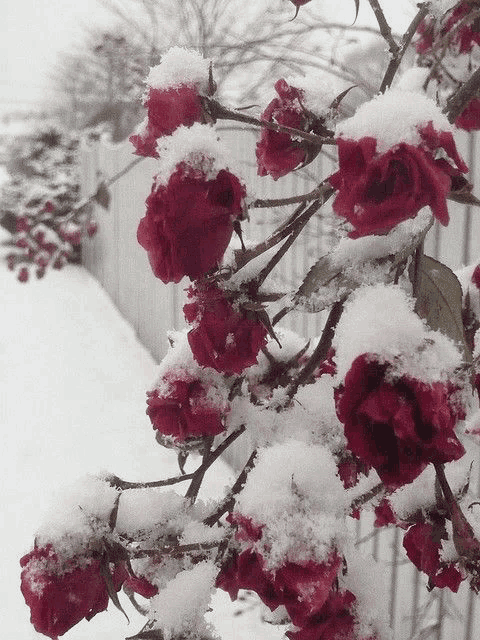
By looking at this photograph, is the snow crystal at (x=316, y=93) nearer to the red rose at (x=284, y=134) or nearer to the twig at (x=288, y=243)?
the red rose at (x=284, y=134)

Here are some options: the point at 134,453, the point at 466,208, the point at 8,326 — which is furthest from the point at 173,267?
the point at 8,326

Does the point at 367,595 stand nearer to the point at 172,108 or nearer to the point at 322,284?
the point at 322,284

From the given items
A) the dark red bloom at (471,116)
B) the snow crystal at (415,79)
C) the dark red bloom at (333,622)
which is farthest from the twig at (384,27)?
the dark red bloom at (333,622)

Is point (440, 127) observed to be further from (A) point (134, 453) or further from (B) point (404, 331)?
(A) point (134, 453)

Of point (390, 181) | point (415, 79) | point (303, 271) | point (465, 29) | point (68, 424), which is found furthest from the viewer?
point (68, 424)

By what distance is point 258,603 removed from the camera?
1.87 meters

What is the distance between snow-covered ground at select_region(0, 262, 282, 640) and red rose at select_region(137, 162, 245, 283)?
960 mm

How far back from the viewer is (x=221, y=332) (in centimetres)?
45

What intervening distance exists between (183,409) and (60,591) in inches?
5.3

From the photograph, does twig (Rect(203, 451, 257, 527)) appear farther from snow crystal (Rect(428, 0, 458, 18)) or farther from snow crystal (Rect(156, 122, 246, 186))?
snow crystal (Rect(428, 0, 458, 18))

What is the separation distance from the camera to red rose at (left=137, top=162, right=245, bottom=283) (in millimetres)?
372

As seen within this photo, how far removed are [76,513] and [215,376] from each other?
129 millimetres

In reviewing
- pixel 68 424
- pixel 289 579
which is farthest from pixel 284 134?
pixel 68 424

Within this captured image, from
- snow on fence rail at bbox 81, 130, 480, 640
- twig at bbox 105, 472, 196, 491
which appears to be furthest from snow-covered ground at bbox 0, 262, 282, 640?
twig at bbox 105, 472, 196, 491
